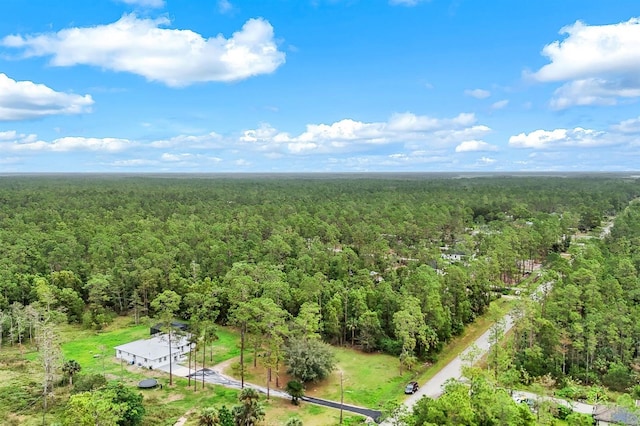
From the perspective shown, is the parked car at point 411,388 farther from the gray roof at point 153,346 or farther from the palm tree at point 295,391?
the gray roof at point 153,346

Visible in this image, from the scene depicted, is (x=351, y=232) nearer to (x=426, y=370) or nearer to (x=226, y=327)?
(x=226, y=327)

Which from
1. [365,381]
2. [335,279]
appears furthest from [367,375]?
[335,279]

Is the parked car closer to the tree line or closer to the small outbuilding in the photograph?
the tree line

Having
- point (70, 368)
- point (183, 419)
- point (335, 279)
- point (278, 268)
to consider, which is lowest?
point (183, 419)

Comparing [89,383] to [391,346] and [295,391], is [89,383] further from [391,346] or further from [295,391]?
[391,346]

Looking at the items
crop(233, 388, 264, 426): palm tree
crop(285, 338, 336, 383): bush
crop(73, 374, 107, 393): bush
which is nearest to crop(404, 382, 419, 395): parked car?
crop(285, 338, 336, 383): bush

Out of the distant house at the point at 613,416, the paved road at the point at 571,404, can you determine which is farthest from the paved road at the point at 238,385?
the distant house at the point at 613,416

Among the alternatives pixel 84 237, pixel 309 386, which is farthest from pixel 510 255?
pixel 84 237
